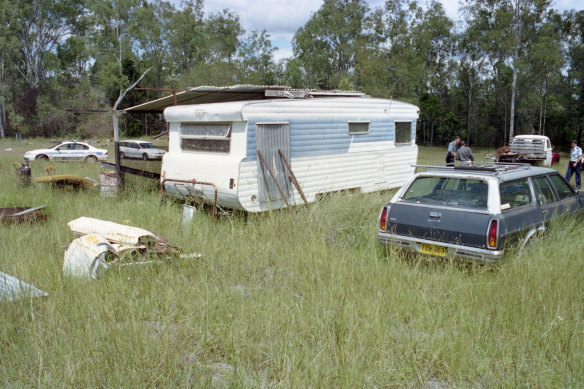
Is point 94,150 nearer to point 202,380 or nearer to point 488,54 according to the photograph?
point 202,380

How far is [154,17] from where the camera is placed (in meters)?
47.1

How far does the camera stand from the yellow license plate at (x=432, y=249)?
5504 millimetres

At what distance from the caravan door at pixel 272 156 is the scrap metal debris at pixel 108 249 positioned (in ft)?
8.59

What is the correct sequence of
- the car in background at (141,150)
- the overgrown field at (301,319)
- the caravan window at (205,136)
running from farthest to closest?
1. the car in background at (141,150)
2. the caravan window at (205,136)
3. the overgrown field at (301,319)

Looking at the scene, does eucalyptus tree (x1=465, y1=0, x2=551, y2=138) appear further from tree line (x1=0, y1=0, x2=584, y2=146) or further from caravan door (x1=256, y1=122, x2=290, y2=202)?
caravan door (x1=256, y1=122, x2=290, y2=202)

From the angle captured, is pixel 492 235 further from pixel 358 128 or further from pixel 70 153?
pixel 70 153

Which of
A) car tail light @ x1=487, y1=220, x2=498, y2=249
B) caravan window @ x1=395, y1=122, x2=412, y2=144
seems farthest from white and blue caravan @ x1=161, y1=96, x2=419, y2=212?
car tail light @ x1=487, y1=220, x2=498, y2=249

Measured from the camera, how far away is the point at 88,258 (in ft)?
17.3

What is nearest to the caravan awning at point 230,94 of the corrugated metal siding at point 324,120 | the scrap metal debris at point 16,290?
the corrugated metal siding at point 324,120

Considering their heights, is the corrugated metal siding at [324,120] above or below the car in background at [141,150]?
above

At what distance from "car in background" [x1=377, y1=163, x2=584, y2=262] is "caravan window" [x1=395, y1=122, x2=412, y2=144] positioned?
4.97m

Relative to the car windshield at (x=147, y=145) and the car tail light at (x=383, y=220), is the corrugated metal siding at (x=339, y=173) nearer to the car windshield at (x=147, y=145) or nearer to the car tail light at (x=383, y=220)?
the car tail light at (x=383, y=220)

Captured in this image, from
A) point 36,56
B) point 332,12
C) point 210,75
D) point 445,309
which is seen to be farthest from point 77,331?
point 36,56

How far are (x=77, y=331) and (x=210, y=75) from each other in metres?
37.0
